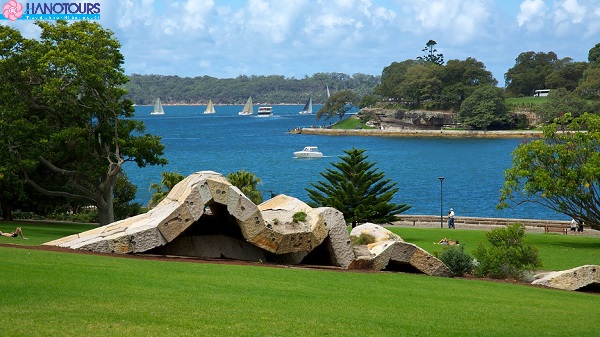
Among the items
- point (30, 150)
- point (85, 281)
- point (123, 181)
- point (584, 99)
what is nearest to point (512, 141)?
point (584, 99)

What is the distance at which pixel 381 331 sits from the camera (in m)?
10.8

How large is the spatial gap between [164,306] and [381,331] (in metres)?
3.00

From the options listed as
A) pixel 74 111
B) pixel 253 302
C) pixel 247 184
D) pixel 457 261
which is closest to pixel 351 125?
pixel 247 184

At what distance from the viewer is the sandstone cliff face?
15512 centimetres

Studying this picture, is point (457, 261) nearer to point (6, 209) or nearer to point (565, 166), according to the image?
point (565, 166)

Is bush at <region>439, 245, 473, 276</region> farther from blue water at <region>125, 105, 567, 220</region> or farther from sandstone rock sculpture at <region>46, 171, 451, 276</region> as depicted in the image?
blue water at <region>125, 105, 567, 220</region>

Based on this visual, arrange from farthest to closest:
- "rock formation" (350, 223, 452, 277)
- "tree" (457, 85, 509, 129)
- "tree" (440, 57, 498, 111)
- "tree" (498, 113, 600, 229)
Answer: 1. "tree" (440, 57, 498, 111)
2. "tree" (457, 85, 509, 129)
3. "tree" (498, 113, 600, 229)
4. "rock formation" (350, 223, 452, 277)

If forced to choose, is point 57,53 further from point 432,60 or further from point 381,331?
point 432,60

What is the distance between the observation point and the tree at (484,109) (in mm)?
143000

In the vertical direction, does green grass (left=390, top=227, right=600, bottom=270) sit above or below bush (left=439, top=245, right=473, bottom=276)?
below

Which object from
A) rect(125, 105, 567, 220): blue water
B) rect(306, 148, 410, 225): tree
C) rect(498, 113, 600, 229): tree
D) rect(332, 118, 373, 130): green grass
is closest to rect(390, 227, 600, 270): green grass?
rect(498, 113, 600, 229): tree

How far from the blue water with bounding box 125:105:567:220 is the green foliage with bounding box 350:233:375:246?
30537mm

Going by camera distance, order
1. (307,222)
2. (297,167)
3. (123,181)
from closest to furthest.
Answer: (307,222), (123,181), (297,167)

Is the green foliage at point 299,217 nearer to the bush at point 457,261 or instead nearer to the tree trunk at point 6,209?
the bush at point 457,261
